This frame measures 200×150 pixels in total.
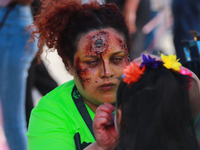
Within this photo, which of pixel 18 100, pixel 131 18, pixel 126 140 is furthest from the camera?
pixel 131 18

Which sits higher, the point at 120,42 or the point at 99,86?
the point at 120,42

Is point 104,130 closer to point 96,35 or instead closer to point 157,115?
point 157,115

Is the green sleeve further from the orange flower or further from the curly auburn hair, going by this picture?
the orange flower

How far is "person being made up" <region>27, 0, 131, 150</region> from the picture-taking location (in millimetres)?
1573

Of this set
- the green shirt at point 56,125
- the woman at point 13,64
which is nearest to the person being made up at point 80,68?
the green shirt at point 56,125

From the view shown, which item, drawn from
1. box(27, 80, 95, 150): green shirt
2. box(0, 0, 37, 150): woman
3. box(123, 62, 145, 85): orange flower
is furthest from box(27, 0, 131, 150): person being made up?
box(0, 0, 37, 150): woman

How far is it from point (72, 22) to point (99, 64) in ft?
1.22

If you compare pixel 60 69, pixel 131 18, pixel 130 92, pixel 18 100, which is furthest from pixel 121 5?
pixel 130 92

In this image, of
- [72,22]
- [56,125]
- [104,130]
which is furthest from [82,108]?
[72,22]

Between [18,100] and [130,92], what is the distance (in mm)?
1979

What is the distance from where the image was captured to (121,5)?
298cm

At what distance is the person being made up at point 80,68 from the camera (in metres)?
1.57

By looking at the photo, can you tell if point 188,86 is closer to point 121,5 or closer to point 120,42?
point 120,42

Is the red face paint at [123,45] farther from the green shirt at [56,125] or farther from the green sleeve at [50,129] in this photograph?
the green sleeve at [50,129]
